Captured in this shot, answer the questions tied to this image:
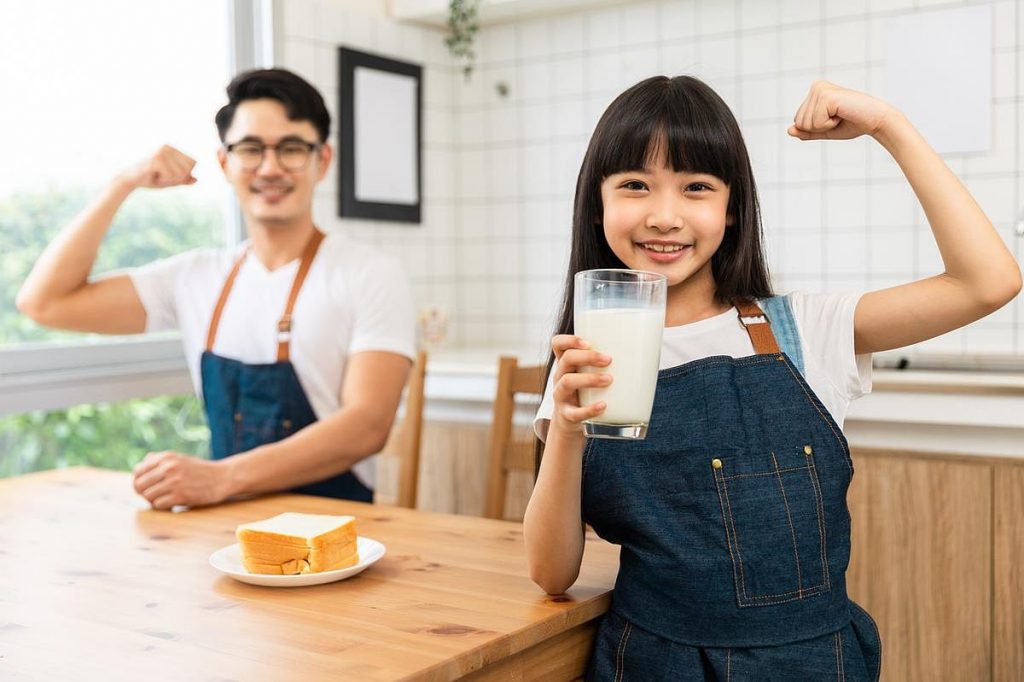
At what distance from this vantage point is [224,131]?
2.04m

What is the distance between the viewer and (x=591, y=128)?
3.31 metres

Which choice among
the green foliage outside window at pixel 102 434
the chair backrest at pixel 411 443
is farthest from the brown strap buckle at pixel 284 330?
the green foliage outside window at pixel 102 434

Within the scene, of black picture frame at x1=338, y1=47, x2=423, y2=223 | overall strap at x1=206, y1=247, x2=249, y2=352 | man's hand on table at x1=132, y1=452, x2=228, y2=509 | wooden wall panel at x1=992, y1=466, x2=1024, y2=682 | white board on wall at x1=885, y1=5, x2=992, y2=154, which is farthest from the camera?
black picture frame at x1=338, y1=47, x2=423, y2=223

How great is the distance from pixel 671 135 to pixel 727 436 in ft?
1.13

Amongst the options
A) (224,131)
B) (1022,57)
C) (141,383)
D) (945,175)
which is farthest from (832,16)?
(141,383)

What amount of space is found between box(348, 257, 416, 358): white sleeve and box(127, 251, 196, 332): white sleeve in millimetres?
416

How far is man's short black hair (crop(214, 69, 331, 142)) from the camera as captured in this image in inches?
78.5

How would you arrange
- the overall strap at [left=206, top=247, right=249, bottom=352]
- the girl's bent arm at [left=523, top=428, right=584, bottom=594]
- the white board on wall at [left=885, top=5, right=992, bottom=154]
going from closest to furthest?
1. the girl's bent arm at [left=523, top=428, right=584, bottom=594]
2. the overall strap at [left=206, top=247, right=249, bottom=352]
3. the white board on wall at [left=885, top=5, right=992, bottom=154]

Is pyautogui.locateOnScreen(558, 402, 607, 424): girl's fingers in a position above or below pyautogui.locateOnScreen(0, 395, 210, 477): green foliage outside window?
above

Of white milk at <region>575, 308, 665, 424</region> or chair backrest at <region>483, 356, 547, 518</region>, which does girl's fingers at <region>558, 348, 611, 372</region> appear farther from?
chair backrest at <region>483, 356, 547, 518</region>

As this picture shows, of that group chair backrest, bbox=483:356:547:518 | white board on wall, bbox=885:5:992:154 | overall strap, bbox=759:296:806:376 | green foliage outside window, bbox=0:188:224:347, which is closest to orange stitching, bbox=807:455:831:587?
overall strap, bbox=759:296:806:376

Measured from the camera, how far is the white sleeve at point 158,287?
2125 millimetres

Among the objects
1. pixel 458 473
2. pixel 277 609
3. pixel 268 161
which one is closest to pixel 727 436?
pixel 277 609

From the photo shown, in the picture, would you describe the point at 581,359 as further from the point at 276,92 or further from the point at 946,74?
the point at 946,74
